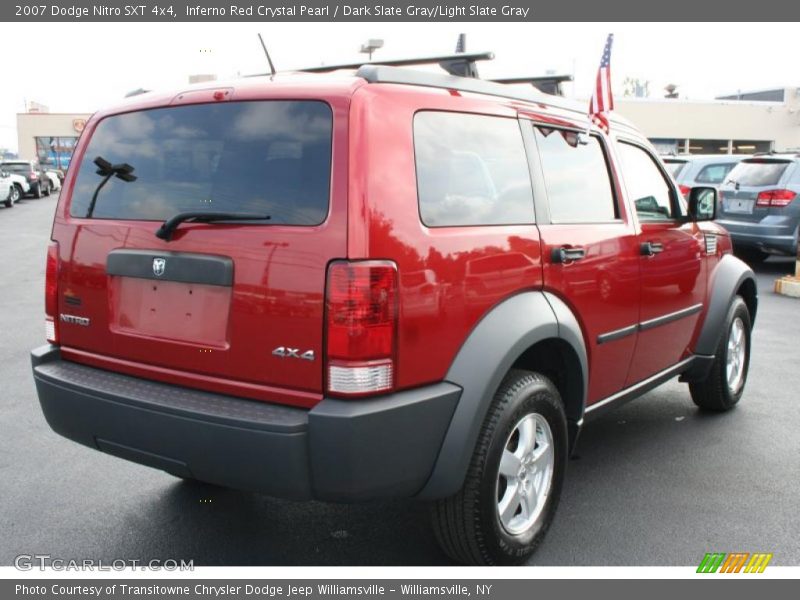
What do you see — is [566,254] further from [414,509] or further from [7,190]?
[7,190]

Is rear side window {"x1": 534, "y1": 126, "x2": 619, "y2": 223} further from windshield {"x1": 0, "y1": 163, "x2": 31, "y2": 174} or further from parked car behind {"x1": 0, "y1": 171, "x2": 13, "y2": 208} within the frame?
windshield {"x1": 0, "y1": 163, "x2": 31, "y2": 174}

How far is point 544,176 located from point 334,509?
6.13 feet

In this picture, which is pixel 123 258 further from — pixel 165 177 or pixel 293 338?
pixel 293 338

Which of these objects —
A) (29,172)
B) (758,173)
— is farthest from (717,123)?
(29,172)

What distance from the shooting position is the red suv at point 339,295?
246 cm

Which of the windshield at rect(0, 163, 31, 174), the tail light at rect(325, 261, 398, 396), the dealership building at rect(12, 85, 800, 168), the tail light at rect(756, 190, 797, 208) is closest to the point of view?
the tail light at rect(325, 261, 398, 396)

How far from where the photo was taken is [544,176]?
331 cm

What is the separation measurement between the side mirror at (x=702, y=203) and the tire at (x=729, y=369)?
2.29 feet

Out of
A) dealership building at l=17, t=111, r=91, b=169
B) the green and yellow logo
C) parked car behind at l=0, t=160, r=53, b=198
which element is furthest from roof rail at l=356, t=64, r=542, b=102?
dealership building at l=17, t=111, r=91, b=169

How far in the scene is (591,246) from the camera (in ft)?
11.3

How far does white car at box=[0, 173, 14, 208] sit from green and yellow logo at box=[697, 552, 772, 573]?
27.4 metres

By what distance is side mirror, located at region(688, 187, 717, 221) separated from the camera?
4.45 m

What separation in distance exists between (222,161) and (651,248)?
2313 mm

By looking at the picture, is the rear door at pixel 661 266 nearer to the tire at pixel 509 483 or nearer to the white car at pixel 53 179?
the tire at pixel 509 483
